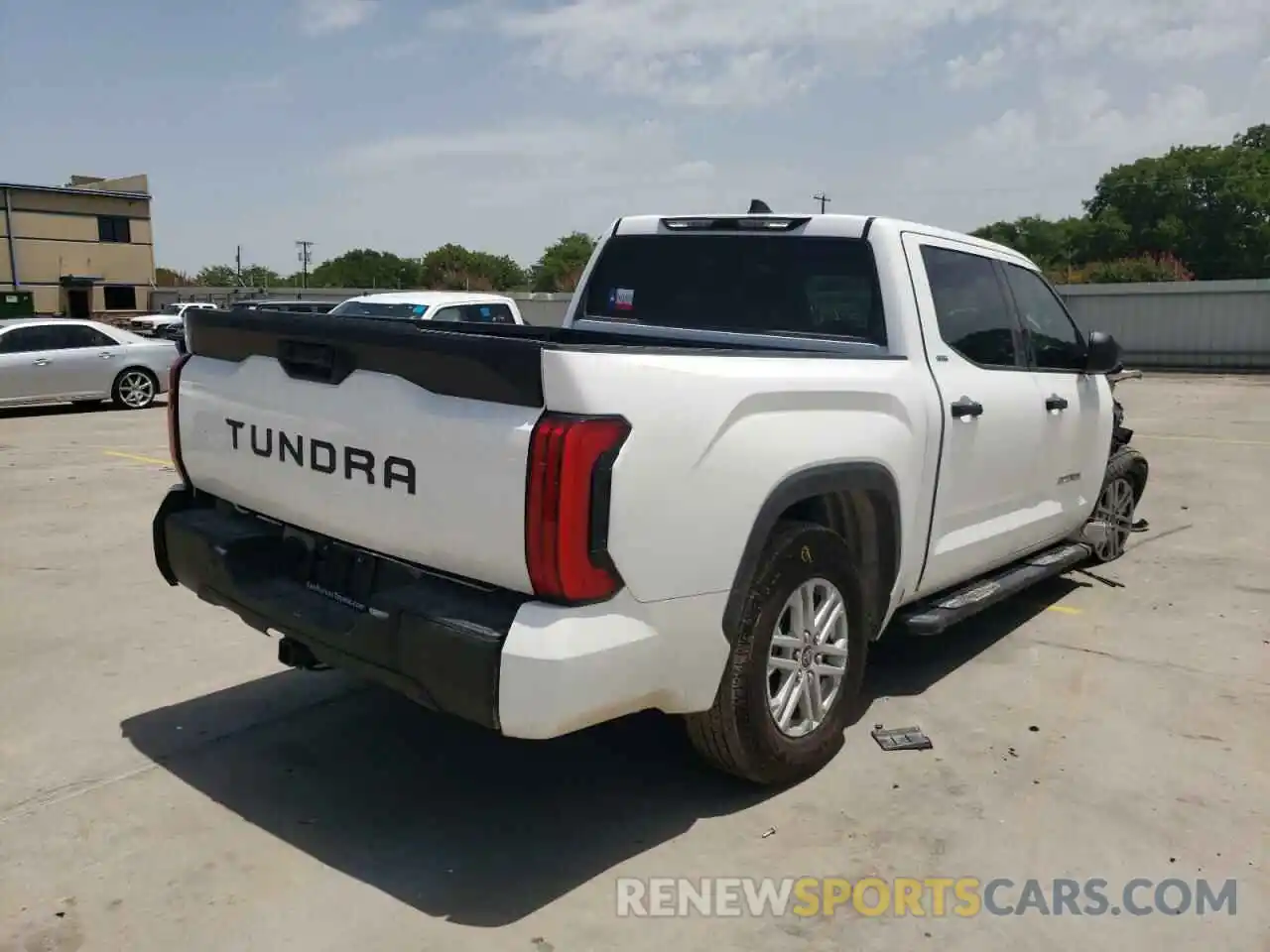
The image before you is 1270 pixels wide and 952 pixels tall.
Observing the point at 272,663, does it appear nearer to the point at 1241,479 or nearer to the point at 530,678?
the point at 530,678

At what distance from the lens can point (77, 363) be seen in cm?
1603

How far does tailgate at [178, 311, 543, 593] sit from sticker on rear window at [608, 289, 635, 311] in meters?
1.92

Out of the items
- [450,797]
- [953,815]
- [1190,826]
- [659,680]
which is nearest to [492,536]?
[659,680]

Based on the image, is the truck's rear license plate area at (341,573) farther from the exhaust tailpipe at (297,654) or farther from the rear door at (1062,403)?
the rear door at (1062,403)

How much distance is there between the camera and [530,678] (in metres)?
2.75

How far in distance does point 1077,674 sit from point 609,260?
294cm

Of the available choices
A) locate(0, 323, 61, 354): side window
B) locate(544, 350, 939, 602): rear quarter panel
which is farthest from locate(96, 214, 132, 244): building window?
locate(544, 350, 939, 602): rear quarter panel

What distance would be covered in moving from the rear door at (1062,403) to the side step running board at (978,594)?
17 centimetres

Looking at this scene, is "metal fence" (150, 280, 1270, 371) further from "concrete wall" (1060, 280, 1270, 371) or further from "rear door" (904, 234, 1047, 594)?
"rear door" (904, 234, 1047, 594)

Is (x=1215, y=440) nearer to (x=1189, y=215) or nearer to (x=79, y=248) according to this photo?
(x=79, y=248)

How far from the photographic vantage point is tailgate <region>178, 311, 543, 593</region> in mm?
2848

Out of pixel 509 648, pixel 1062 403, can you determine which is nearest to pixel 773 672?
pixel 509 648

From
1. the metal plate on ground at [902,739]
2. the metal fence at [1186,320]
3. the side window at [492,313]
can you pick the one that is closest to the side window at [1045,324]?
the metal plate on ground at [902,739]

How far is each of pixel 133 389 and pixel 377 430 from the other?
50.3ft
